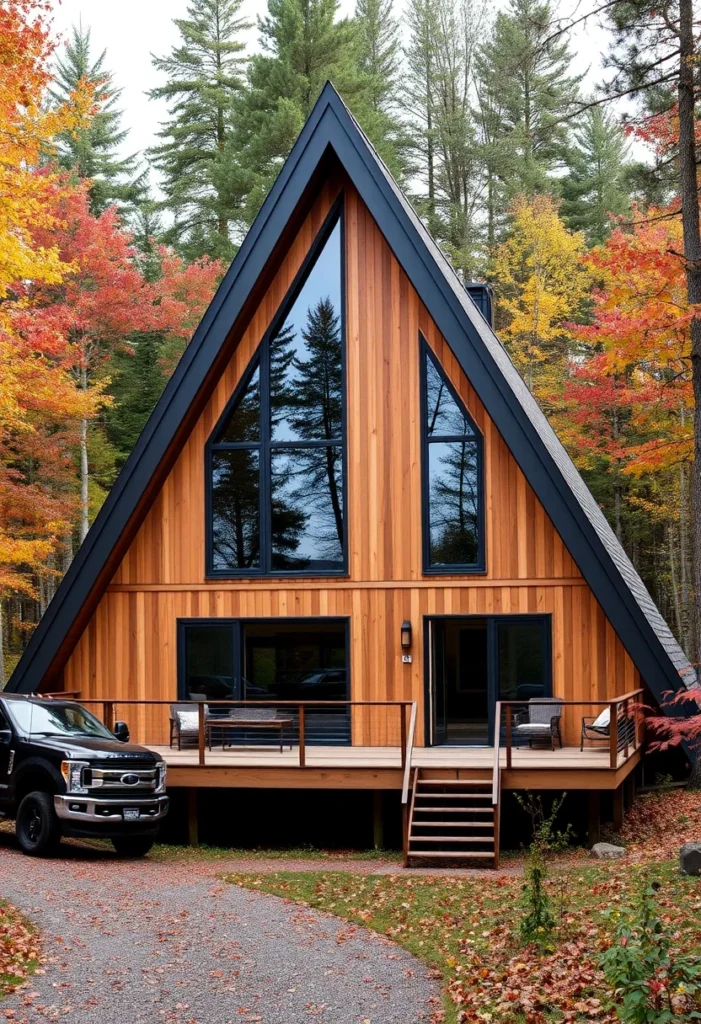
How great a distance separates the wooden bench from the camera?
1536 cm

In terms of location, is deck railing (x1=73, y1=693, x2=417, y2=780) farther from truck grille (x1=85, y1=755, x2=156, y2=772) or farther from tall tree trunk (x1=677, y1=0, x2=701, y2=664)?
tall tree trunk (x1=677, y1=0, x2=701, y2=664)

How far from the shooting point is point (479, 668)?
16.5 metres

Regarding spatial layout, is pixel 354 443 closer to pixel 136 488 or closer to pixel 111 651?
pixel 136 488

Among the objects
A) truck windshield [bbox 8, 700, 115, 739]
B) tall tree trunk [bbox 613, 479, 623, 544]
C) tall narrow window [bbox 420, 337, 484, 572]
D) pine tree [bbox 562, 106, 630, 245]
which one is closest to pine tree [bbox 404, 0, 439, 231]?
pine tree [bbox 562, 106, 630, 245]

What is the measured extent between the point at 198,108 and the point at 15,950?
3621 cm

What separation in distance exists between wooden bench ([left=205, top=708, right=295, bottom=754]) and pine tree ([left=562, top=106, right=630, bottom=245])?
2715 cm

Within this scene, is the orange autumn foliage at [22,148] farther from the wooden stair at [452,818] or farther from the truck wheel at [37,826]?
the wooden stair at [452,818]

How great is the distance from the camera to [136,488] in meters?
16.6

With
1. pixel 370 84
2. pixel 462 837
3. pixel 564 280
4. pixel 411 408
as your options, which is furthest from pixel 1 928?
pixel 370 84

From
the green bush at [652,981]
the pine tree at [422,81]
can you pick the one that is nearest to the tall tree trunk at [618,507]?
the pine tree at [422,81]

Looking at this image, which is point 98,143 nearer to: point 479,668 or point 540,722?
point 479,668

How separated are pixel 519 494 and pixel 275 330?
437 centimetres

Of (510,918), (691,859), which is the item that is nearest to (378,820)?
(691,859)

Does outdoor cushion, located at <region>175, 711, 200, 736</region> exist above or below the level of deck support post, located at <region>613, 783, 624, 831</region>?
above
